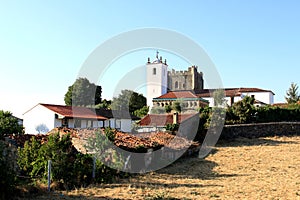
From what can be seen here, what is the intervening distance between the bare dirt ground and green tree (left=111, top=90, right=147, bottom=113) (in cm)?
2142

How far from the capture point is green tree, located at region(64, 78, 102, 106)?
179 ft

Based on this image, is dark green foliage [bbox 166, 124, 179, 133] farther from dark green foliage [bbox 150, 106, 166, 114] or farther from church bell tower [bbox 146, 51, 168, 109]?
church bell tower [bbox 146, 51, 168, 109]

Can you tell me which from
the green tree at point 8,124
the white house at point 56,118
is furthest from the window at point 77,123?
the green tree at point 8,124

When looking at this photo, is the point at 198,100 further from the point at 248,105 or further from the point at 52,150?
the point at 52,150

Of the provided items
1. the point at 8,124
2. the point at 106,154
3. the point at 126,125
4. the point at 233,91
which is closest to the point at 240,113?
the point at 126,125

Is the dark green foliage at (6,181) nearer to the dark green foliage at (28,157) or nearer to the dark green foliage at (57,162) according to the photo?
the dark green foliage at (57,162)

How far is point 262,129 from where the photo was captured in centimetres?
3231

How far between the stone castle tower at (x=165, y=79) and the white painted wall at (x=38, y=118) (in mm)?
31474

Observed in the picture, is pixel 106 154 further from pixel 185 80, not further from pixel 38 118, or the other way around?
pixel 185 80

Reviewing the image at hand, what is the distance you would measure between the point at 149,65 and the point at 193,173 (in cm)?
5339

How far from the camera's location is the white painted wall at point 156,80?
68.8 m

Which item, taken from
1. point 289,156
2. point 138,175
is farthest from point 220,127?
point 138,175

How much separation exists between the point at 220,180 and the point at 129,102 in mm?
39925

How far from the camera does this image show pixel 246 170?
17.8 m
